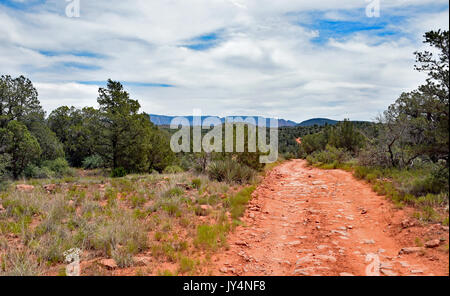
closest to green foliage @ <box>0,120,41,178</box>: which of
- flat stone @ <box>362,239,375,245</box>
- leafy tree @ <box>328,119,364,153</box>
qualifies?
flat stone @ <box>362,239,375,245</box>

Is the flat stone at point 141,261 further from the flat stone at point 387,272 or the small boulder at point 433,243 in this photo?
the small boulder at point 433,243

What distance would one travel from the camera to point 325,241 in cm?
462

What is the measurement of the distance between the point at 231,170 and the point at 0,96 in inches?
810

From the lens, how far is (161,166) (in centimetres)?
2412

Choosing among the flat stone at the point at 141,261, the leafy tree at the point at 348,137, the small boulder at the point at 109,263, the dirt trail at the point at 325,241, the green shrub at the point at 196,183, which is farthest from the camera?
the leafy tree at the point at 348,137

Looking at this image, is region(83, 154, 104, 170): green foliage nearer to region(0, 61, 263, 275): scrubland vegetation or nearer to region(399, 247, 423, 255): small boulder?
region(0, 61, 263, 275): scrubland vegetation

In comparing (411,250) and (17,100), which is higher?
(17,100)

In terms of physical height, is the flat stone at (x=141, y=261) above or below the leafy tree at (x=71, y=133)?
below

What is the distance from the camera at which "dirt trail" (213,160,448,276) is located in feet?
11.7

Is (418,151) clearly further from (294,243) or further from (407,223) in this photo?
(294,243)

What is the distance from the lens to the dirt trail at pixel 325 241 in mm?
3555

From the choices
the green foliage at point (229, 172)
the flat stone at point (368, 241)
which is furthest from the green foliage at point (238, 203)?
the flat stone at point (368, 241)

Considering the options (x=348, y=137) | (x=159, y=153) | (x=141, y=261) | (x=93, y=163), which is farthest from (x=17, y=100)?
(x=348, y=137)

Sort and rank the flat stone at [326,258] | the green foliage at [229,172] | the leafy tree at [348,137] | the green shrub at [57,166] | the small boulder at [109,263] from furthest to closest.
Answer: the green shrub at [57,166] < the leafy tree at [348,137] < the green foliage at [229,172] < the small boulder at [109,263] < the flat stone at [326,258]
